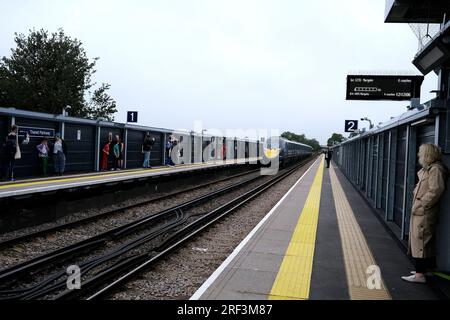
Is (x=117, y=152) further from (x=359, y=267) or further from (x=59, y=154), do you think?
(x=359, y=267)

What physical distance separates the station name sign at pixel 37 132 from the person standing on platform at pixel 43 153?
29 cm

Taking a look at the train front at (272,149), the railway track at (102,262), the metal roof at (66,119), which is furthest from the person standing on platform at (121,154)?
the train front at (272,149)

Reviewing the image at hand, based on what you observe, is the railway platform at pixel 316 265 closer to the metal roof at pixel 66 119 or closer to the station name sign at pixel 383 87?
the metal roof at pixel 66 119

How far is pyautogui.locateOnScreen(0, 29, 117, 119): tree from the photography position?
125 ft

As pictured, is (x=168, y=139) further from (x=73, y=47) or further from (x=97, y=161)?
(x=73, y=47)

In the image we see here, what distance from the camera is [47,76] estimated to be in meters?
40.2

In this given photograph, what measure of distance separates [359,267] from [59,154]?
11911 millimetres

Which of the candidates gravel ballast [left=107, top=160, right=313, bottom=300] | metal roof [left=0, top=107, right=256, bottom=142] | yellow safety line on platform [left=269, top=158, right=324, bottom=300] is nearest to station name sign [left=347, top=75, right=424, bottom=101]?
yellow safety line on platform [left=269, top=158, right=324, bottom=300]

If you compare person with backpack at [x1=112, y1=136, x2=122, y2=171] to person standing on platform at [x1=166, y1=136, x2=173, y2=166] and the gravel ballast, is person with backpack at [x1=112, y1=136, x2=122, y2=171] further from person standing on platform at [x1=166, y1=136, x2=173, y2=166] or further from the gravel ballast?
the gravel ballast

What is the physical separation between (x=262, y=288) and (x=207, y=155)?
27.2 metres

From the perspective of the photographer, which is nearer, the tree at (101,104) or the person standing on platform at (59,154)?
the person standing on platform at (59,154)

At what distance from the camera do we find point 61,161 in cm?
1507

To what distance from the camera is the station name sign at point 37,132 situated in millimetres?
13781
